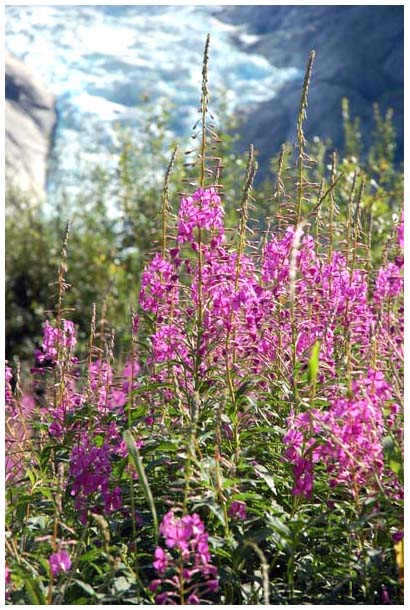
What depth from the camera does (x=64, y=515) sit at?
260cm

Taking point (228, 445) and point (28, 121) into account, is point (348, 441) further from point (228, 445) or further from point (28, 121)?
point (28, 121)

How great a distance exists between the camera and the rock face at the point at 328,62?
19.7m

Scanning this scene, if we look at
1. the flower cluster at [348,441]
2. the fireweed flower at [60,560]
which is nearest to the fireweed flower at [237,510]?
the flower cluster at [348,441]

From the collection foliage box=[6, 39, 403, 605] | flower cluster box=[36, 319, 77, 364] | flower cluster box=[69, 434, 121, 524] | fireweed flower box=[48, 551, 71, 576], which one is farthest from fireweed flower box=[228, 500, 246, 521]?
flower cluster box=[36, 319, 77, 364]

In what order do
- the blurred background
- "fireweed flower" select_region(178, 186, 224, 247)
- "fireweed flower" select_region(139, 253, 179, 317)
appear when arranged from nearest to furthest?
"fireweed flower" select_region(178, 186, 224, 247), "fireweed flower" select_region(139, 253, 179, 317), the blurred background

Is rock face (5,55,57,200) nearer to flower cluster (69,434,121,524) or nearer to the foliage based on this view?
the foliage

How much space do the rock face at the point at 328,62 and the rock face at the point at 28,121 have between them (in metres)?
4.67

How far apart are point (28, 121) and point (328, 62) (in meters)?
7.22

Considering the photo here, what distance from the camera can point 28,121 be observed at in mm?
20047

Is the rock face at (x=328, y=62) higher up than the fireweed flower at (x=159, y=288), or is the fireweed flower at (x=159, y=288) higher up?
the rock face at (x=328, y=62)

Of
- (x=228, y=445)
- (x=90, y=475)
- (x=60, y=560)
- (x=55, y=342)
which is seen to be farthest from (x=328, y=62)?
(x=60, y=560)

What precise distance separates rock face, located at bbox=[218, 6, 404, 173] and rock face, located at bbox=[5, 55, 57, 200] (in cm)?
467

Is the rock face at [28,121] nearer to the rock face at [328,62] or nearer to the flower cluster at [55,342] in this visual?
the rock face at [328,62]

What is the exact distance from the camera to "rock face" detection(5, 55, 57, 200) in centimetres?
1916
